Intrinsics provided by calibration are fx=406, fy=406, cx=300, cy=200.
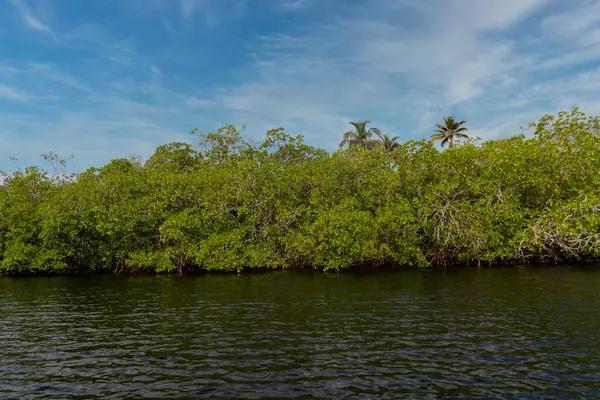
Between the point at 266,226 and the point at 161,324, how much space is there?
19.9 metres

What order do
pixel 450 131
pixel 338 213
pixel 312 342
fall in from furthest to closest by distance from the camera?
pixel 450 131 < pixel 338 213 < pixel 312 342

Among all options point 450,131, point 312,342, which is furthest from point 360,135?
point 312,342

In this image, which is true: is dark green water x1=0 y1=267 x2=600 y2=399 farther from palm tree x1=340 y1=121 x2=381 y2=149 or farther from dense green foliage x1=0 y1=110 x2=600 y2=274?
palm tree x1=340 y1=121 x2=381 y2=149

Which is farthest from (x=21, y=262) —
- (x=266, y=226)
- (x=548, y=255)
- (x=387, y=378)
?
(x=548, y=255)

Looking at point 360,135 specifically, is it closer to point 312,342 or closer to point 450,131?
point 450,131

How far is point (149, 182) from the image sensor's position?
38906mm

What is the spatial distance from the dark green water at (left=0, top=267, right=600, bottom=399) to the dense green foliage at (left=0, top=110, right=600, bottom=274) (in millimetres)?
7789

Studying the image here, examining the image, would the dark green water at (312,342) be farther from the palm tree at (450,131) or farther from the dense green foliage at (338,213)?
the palm tree at (450,131)

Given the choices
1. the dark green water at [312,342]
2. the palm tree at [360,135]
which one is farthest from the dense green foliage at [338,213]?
the palm tree at [360,135]

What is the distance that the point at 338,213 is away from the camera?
34.2 metres

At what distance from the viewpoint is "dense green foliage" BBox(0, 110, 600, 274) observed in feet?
109

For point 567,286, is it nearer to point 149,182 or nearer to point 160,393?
point 160,393

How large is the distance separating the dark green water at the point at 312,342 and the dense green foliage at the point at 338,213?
779cm

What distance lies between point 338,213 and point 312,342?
20.0m
